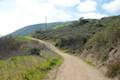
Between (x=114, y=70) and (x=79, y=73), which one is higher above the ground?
(x=114, y=70)

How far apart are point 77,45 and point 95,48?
2660 cm

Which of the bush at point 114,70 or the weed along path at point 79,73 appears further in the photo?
the bush at point 114,70

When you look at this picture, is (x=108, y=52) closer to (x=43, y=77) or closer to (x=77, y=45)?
(x=43, y=77)

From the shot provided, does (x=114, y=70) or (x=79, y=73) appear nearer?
(x=114, y=70)

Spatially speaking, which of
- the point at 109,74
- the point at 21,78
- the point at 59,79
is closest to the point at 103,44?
the point at 109,74

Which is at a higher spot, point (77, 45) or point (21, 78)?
point (21, 78)

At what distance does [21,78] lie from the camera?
28.4 metres

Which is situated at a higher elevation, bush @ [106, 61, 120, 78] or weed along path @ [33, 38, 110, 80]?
bush @ [106, 61, 120, 78]

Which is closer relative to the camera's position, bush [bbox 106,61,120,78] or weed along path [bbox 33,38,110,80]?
weed along path [bbox 33,38,110,80]

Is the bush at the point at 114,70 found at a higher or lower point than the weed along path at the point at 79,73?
higher

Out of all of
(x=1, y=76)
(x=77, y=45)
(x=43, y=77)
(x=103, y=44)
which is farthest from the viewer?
(x=77, y=45)

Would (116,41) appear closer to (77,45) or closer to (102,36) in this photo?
(102,36)

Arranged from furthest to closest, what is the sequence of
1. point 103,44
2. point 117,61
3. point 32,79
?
point 103,44
point 117,61
point 32,79

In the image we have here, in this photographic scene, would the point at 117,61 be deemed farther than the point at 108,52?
No
